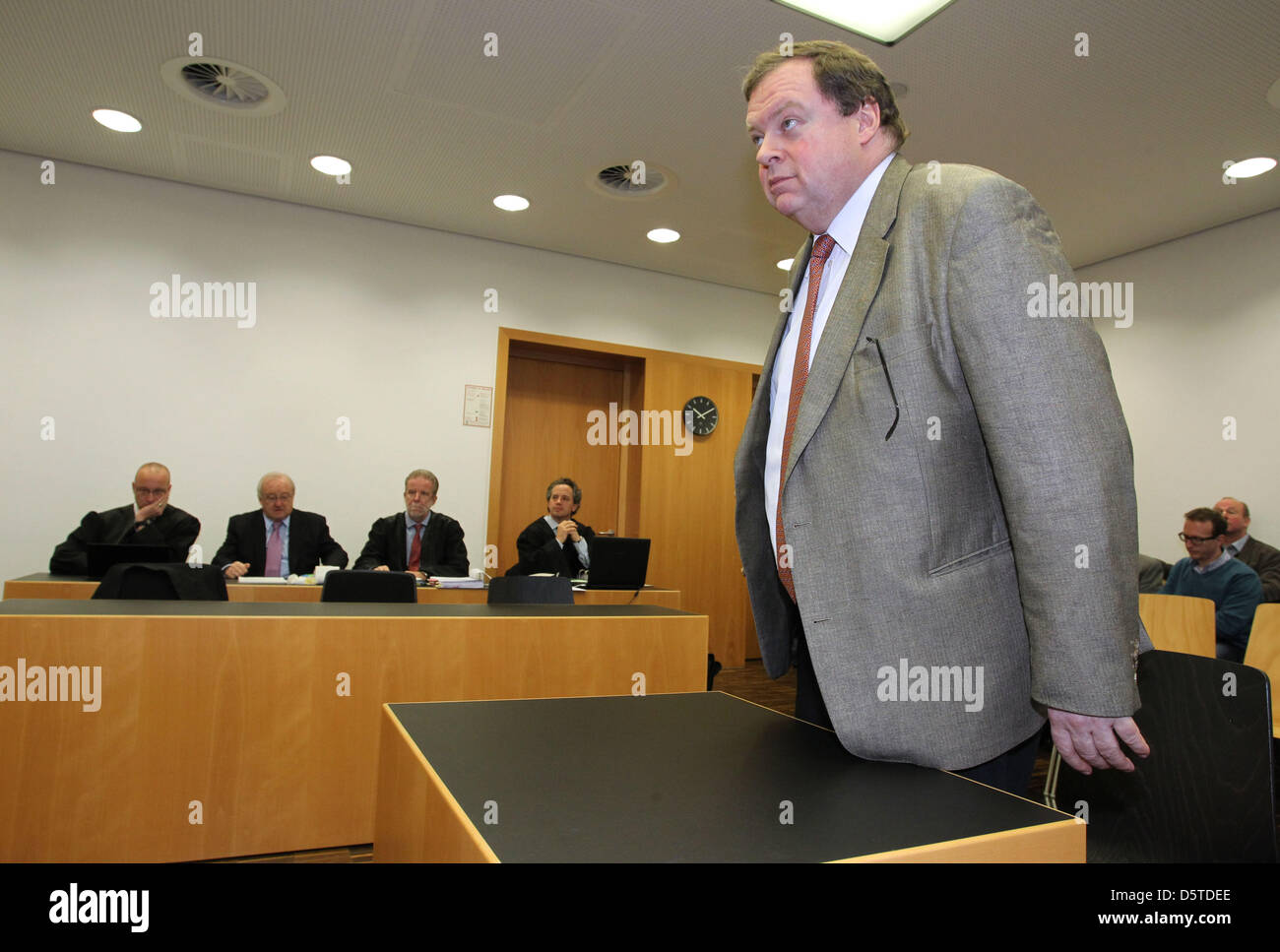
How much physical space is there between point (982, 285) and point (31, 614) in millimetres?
2417

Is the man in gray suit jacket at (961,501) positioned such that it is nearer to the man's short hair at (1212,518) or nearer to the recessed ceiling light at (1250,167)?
the man's short hair at (1212,518)

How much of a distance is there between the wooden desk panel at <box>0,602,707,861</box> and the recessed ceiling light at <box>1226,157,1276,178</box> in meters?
4.32

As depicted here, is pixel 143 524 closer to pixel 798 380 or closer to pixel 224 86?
pixel 224 86

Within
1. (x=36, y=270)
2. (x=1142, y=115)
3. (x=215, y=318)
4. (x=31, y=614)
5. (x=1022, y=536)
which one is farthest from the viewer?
(x=215, y=318)

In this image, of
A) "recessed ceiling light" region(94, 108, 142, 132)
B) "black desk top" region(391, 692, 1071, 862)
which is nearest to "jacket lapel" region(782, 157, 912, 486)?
"black desk top" region(391, 692, 1071, 862)

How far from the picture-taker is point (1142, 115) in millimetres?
3664

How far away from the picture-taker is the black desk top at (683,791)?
25.0 inches

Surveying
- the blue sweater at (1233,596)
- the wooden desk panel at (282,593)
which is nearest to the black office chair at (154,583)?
the wooden desk panel at (282,593)

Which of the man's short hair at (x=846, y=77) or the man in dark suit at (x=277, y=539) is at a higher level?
the man's short hair at (x=846, y=77)

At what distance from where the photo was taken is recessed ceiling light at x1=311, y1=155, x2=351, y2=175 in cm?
445

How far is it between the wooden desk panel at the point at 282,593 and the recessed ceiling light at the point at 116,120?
2385 mm

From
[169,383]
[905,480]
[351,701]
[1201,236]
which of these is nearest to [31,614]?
[351,701]

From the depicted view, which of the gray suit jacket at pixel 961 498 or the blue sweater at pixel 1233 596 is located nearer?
the gray suit jacket at pixel 961 498
